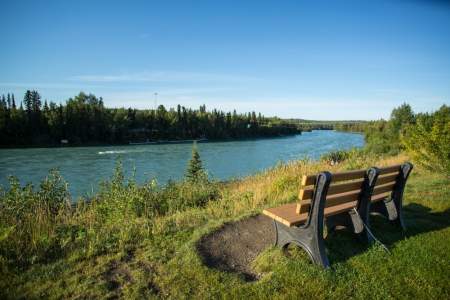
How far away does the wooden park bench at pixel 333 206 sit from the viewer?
3.61 m

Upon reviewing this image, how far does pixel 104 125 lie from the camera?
244 feet

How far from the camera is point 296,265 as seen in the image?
12.2 feet

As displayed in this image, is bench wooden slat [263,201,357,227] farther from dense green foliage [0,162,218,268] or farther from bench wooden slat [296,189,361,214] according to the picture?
dense green foliage [0,162,218,268]

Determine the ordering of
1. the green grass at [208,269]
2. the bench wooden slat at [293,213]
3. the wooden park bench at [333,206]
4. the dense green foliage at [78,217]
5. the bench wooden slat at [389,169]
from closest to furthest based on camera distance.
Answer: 1. the green grass at [208,269]
2. the wooden park bench at [333,206]
3. the bench wooden slat at [293,213]
4. the dense green foliage at [78,217]
5. the bench wooden slat at [389,169]

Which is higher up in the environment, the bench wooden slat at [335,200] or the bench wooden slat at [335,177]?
the bench wooden slat at [335,177]

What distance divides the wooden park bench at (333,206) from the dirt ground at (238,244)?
1.78 ft

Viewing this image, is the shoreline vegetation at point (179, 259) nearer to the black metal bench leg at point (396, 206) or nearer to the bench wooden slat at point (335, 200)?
the black metal bench leg at point (396, 206)

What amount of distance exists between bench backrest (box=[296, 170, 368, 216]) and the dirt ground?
1.12m

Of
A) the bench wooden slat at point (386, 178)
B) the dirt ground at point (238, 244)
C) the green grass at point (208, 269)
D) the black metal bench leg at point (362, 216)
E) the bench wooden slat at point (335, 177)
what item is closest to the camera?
the green grass at point (208, 269)

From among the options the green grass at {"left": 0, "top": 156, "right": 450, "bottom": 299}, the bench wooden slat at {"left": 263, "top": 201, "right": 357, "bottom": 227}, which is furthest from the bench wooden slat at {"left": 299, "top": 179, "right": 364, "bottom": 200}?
the green grass at {"left": 0, "top": 156, "right": 450, "bottom": 299}

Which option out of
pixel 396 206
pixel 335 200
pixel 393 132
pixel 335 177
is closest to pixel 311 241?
pixel 335 200

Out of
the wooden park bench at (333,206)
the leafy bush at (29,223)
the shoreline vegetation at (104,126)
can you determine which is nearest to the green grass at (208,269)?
the leafy bush at (29,223)

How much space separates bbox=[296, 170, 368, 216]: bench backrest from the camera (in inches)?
141

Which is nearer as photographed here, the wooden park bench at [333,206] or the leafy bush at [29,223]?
the wooden park bench at [333,206]
